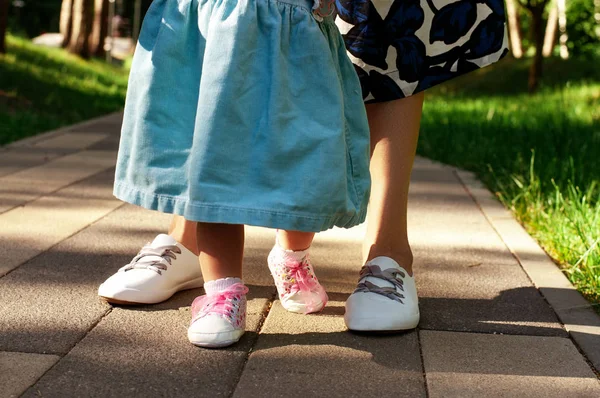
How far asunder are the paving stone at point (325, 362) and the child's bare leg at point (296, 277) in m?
0.03

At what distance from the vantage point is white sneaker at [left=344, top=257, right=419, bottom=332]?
217 centimetres

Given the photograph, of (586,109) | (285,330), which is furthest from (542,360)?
(586,109)

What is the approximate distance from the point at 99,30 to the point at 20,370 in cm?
1671

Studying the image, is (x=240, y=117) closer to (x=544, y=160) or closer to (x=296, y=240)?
(x=296, y=240)

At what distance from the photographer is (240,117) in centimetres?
194

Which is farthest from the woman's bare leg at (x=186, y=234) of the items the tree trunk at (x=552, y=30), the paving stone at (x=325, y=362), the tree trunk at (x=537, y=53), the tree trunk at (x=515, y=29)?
the tree trunk at (x=552, y=30)

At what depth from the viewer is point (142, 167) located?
204 centimetres

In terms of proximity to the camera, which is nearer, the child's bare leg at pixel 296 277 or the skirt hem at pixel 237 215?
the skirt hem at pixel 237 215

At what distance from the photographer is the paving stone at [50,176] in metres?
A: 3.68

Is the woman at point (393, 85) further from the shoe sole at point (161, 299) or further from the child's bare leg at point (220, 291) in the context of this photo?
the child's bare leg at point (220, 291)

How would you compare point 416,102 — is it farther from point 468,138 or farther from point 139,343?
point 468,138

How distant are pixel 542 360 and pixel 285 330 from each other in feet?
2.06

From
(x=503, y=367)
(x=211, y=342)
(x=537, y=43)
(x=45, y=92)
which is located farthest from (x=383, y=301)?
(x=537, y=43)

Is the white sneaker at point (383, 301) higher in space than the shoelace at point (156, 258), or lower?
Result: higher
